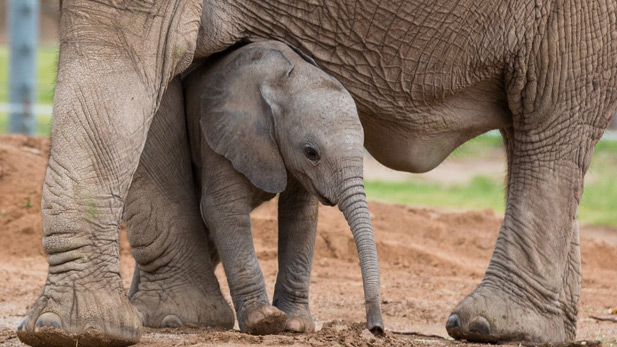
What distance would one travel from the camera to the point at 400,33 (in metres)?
5.91

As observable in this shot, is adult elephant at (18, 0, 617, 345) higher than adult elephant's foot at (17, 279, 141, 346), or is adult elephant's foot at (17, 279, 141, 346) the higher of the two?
adult elephant at (18, 0, 617, 345)

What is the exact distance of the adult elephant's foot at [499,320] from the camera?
5977 millimetres

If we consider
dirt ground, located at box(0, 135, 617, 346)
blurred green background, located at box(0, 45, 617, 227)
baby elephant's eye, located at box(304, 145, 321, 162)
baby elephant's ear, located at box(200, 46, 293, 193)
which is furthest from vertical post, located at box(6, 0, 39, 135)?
baby elephant's eye, located at box(304, 145, 321, 162)

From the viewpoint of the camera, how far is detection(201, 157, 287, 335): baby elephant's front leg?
559cm

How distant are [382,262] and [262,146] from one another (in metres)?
3.34

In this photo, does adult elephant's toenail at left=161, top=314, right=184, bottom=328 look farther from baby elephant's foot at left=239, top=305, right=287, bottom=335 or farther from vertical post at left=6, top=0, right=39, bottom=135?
vertical post at left=6, top=0, right=39, bottom=135

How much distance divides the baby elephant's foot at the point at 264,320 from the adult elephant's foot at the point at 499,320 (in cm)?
96

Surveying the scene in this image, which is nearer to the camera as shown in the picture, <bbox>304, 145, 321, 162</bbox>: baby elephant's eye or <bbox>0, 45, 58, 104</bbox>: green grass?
<bbox>304, 145, 321, 162</bbox>: baby elephant's eye

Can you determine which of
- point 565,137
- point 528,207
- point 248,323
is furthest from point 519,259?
point 248,323

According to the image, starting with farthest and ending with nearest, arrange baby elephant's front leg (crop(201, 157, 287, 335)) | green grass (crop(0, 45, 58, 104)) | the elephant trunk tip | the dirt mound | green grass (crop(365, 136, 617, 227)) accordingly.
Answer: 1. green grass (crop(0, 45, 58, 104))
2. green grass (crop(365, 136, 617, 227))
3. the dirt mound
4. baby elephant's front leg (crop(201, 157, 287, 335))
5. the elephant trunk tip

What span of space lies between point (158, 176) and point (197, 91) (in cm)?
44

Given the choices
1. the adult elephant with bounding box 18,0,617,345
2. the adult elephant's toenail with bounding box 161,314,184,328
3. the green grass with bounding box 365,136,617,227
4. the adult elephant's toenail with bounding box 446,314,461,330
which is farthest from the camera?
the green grass with bounding box 365,136,617,227

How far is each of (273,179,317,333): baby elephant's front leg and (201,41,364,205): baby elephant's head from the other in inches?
16.7

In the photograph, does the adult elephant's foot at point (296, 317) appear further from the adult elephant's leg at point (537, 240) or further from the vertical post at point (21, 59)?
the vertical post at point (21, 59)
